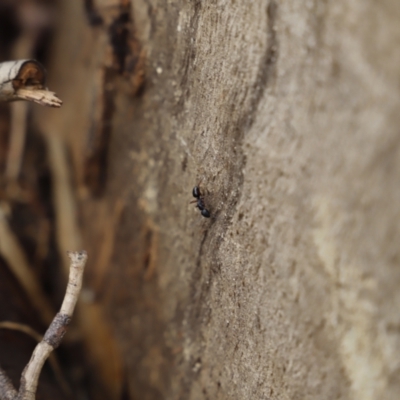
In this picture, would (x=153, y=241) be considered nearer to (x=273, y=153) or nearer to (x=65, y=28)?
(x=273, y=153)

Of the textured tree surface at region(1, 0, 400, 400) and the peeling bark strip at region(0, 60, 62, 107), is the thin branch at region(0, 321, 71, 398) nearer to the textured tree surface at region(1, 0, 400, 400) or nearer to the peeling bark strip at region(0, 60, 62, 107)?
the textured tree surface at region(1, 0, 400, 400)

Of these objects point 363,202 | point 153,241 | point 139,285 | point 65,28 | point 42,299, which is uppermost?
point 65,28

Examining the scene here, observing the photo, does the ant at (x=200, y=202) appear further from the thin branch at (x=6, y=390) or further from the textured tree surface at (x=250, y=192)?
the thin branch at (x=6, y=390)

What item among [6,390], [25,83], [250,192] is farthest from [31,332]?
[250,192]

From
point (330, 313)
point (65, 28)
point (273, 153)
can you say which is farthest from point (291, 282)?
point (65, 28)

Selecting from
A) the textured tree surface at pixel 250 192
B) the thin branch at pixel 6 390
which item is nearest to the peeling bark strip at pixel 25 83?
the textured tree surface at pixel 250 192

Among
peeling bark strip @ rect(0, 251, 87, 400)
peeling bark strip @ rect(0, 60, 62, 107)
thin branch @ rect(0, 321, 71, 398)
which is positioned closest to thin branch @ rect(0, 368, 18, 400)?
peeling bark strip @ rect(0, 251, 87, 400)

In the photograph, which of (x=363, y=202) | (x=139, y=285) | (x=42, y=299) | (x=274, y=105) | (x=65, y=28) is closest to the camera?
(x=363, y=202)
